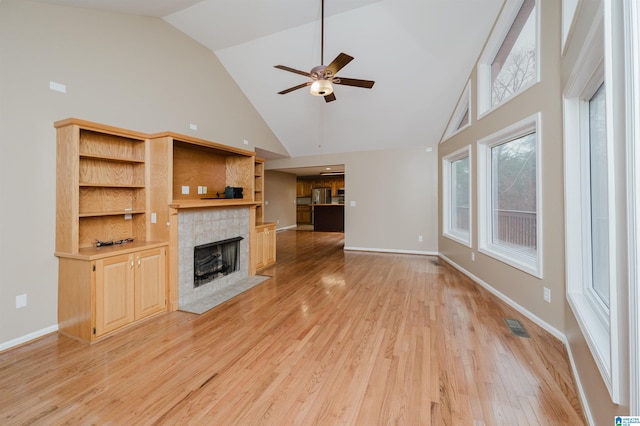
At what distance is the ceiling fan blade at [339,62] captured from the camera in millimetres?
2677

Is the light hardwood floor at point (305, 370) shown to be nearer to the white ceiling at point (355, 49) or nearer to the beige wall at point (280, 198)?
the white ceiling at point (355, 49)

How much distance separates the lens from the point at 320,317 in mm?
2809

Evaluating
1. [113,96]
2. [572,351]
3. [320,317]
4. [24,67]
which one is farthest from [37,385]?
[572,351]

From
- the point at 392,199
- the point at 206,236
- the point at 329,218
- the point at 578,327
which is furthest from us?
the point at 329,218

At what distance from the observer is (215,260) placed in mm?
3793

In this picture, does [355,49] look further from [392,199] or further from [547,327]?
[547,327]

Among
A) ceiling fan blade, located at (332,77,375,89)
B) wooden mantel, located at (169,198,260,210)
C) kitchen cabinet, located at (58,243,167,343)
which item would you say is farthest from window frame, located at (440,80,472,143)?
kitchen cabinet, located at (58,243,167,343)

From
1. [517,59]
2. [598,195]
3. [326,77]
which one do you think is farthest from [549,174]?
[326,77]

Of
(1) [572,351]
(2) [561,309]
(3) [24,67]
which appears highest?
(3) [24,67]

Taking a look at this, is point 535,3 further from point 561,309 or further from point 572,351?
point 572,351

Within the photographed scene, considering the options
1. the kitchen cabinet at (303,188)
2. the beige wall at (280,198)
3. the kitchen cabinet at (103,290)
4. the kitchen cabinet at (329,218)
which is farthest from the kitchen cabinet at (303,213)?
the kitchen cabinet at (103,290)

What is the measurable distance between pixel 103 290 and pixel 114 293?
11 cm

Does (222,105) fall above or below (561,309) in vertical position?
above

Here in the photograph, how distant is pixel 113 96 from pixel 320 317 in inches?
138
